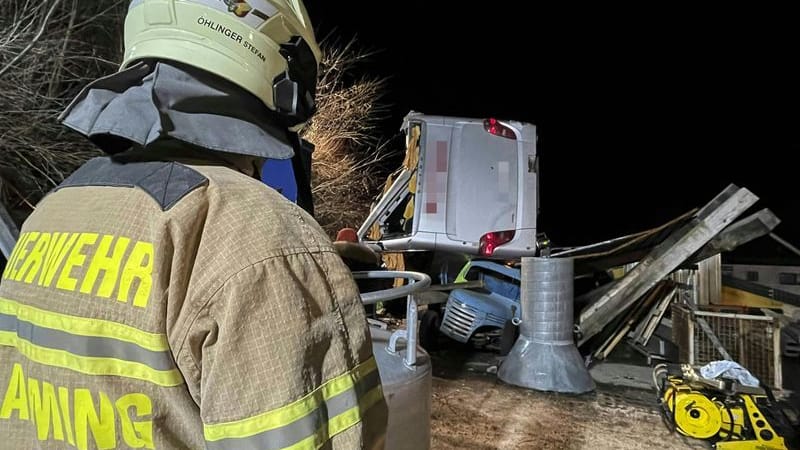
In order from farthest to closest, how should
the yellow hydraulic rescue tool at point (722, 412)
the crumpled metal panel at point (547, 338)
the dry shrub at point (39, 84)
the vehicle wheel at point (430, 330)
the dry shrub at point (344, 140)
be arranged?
the dry shrub at point (344, 140)
the vehicle wheel at point (430, 330)
the dry shrub at point (39, 84)
the crumpled metal panel at point (547, 338)
the yellow hydraulic rescue tool at point (722, 412)

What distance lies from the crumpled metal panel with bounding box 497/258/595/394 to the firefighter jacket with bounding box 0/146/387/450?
4.15 meters

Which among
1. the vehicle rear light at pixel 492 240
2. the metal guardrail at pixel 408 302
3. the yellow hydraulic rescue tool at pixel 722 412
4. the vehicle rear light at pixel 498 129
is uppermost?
the vehicle rear light at pixel 498 129

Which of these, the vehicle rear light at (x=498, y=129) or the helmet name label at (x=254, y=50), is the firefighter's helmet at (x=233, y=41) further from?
the vehicle rear light at (x=498, y=129)

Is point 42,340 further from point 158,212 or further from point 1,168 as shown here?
point 1,168

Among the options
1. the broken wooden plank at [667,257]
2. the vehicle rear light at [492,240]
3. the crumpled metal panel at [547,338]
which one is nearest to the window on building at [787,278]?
the broken wooden plank at [667,257]

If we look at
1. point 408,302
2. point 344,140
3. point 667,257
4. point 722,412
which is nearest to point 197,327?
point 408,302

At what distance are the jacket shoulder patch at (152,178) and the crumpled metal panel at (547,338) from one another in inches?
171

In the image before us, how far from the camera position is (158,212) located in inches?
29.7

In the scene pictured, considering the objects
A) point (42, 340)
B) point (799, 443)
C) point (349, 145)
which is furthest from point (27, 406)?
point (349, 145)

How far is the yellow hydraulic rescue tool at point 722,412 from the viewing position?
316 centimetres

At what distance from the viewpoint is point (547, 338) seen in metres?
4.66

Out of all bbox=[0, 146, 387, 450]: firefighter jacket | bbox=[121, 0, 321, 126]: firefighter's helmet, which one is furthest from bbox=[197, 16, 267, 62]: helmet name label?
bbox=[0, 146, 387, 450]: firefighter jacket

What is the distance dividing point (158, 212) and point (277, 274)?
0.73 ft

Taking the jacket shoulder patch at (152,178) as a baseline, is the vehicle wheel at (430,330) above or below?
below
